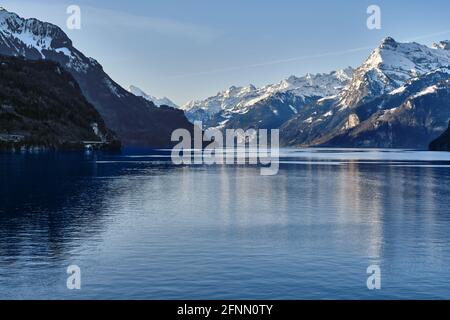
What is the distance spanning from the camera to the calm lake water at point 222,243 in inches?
1940

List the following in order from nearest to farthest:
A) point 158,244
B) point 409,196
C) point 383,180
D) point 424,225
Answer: point 158,244
point 424,225
point 409,196
point 383,180

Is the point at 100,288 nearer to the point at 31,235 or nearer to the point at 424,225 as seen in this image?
the point at 31,235

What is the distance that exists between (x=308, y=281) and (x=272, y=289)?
4.15 metres

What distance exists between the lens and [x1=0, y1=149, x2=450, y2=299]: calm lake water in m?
49.3

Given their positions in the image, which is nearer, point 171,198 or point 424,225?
point 424,225

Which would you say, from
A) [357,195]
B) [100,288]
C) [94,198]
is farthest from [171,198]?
[100,288]

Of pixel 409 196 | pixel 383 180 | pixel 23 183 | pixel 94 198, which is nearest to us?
pixel 94 198

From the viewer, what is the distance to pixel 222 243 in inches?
2699

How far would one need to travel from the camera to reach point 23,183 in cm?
14212

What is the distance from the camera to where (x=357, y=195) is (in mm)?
125438

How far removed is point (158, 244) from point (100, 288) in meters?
19.4
